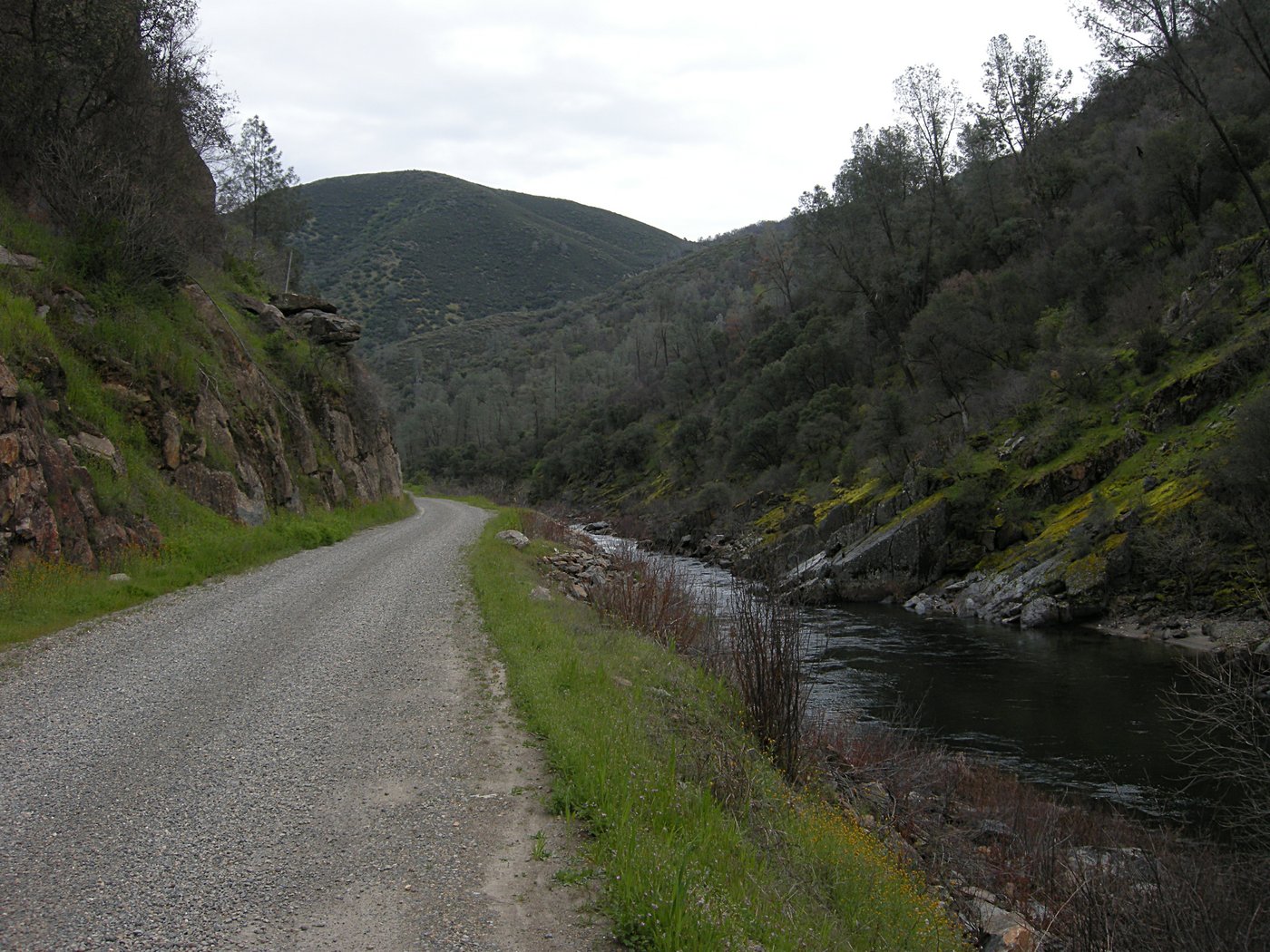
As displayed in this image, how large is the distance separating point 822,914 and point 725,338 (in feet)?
246

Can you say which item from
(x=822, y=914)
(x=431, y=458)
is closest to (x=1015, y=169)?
(x=822, y=914)

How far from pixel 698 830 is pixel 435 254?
16365cm

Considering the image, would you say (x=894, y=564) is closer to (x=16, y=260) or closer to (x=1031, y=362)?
(x=1031, y=362)

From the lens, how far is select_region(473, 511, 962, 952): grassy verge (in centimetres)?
397

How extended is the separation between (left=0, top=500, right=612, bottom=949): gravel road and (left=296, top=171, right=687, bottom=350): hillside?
12406cm

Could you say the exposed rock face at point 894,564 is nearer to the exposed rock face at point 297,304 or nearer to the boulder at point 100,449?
the boulder at point 100,449

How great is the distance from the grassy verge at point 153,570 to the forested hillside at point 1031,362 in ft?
31.5

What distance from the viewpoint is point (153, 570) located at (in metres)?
12.6

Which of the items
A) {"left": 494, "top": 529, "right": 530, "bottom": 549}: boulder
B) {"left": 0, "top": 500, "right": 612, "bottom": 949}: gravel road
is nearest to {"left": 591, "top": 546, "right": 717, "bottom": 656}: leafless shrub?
{"left": 0, "top": 500, "right": 612, "bottom": 949}: gravel road

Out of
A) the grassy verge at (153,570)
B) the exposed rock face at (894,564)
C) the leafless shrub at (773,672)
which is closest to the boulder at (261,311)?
the grassy verge at (153,570)

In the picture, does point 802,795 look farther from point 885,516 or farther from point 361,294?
point 361,294

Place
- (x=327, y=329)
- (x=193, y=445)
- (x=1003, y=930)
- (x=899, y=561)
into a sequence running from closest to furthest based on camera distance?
(x=1003, y=930) < (x=193, y=445) < (x=899, y=561) < (x=327, y=329)

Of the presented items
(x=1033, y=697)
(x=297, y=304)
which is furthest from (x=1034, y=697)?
(x=297, y=304)

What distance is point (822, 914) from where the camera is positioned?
4.64m
